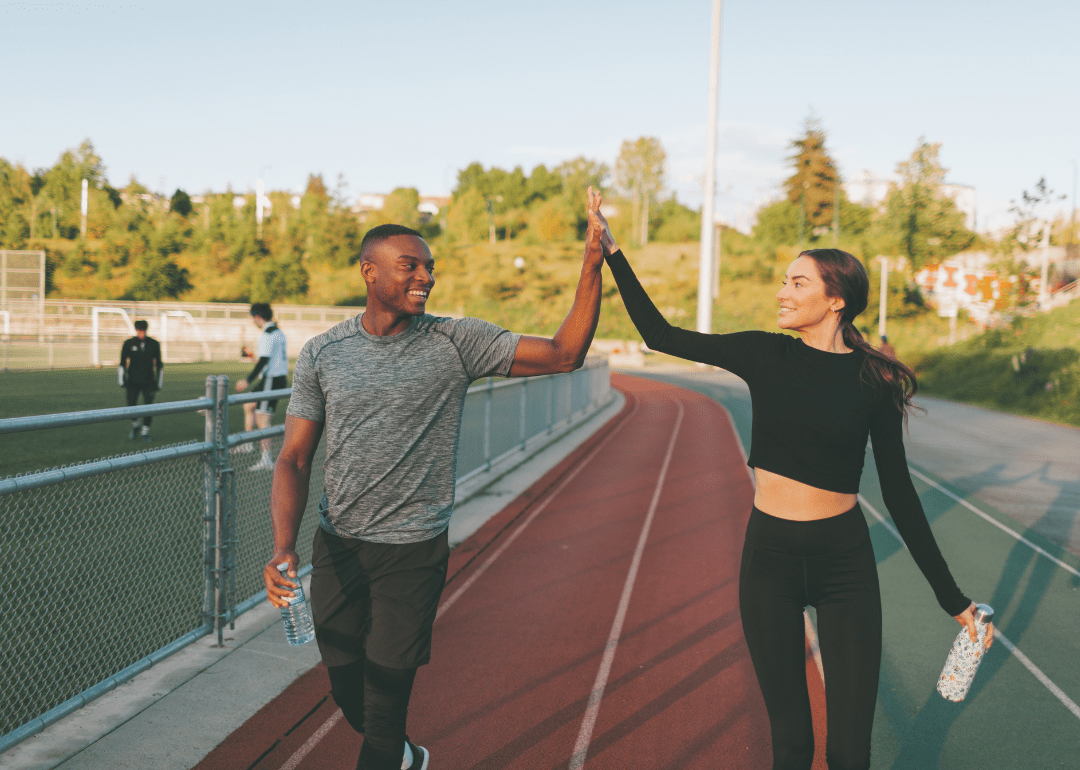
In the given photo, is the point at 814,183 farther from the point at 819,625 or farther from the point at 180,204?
the point at 819,625

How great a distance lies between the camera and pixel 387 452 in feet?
8.83

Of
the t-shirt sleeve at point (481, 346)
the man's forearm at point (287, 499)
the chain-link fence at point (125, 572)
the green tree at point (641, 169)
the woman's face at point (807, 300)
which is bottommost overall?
the chain-link fence at point (125, 572)

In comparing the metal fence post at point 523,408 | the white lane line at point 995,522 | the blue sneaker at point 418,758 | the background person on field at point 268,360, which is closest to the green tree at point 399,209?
the metal fence post at point 523,408

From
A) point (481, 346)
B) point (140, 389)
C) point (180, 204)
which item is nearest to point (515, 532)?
point (481, 346)

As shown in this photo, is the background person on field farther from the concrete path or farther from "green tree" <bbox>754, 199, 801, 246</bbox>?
"green tree" <bbox>754, 199, 801, 246</bbox>

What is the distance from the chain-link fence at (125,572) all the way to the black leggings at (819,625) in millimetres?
2862

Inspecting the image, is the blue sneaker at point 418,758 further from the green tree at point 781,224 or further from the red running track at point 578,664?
the green tree at point 781,224

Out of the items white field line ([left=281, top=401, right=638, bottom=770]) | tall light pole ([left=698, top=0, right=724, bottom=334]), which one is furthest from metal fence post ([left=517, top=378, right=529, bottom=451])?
tall light pole ([left=698, top=0, right=724, bottom=334])

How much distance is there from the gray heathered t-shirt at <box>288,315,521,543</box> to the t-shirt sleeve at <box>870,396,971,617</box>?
1.22 metres

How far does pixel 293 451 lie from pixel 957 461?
1427 centimetres

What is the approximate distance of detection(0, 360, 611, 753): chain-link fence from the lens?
4012 millimetres

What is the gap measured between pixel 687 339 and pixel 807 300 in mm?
406

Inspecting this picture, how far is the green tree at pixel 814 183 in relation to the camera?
85.8m

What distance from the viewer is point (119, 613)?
16.5 ft
